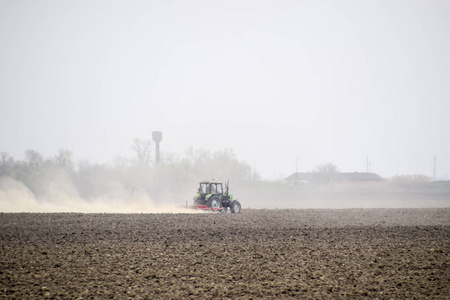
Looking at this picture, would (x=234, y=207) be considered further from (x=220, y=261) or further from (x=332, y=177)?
(x=332, y=177)

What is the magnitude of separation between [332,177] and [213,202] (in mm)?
96672

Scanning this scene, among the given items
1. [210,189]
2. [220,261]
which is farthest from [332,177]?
[220,261]

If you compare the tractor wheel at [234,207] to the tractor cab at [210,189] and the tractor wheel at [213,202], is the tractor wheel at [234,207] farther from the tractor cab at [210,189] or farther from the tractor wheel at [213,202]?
the tractor cab at [210,189]

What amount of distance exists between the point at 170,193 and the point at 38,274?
69.3m

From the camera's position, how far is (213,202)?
3603 cm

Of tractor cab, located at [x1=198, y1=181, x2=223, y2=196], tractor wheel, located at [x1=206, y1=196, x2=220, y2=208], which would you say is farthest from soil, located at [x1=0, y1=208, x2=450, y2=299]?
tractor cab, located at [x1=198, y1=181, x2=223, y2=196]

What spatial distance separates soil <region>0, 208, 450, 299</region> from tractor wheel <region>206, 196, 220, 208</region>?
10.1 meters

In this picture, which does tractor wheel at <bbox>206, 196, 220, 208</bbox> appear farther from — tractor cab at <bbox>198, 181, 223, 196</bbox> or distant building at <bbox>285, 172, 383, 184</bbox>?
distant building at <bbox>285, 172, 383, 184</bbox>

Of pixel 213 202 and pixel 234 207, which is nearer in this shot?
pixel 213 202

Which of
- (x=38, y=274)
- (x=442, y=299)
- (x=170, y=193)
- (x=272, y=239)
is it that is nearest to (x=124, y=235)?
(x=272, y=239)

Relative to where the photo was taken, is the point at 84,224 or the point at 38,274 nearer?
the point at 38,274

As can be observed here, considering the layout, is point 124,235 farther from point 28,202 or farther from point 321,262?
point 28,202

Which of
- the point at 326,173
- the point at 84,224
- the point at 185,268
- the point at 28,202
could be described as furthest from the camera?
the point at 326,173

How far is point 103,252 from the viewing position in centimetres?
1723
